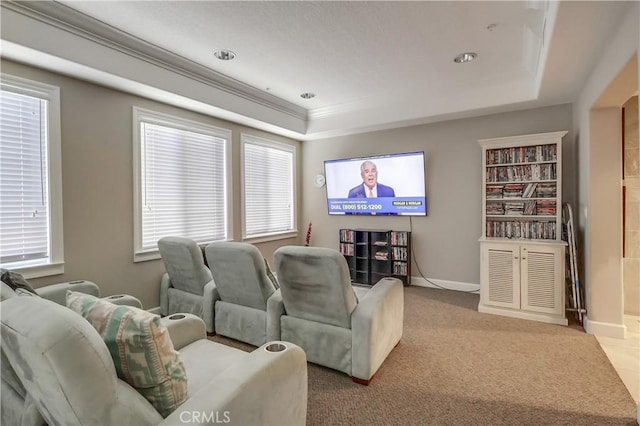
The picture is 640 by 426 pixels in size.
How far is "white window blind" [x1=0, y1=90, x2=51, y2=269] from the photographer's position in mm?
2650

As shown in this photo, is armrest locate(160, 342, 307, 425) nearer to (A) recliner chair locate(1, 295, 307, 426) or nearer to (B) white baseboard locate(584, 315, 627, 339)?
(A) recliner chair locate(1, 295, 307, 426)

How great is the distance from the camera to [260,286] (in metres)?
2.67

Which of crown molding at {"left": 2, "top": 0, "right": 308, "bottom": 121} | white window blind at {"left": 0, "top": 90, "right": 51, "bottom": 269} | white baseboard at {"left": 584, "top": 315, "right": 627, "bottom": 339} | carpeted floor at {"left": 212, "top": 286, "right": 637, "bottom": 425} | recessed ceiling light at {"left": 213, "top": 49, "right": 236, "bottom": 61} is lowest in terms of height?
carpeted floor at {"left": 212, "top": 286, "right": 637, "bottom": 425}

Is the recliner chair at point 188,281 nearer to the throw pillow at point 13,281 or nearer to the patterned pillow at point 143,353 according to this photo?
the throw pillow at point 13,281

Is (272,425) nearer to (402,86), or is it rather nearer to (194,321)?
(194,321)

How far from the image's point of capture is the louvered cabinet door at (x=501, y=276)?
3.59 m

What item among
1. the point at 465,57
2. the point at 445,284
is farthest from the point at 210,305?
the point at 465,57

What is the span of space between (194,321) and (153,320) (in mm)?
887

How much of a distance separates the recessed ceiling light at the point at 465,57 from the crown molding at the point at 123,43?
97.7 inches

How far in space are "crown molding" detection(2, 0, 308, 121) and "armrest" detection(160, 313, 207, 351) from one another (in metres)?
2.52

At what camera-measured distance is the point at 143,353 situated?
111 cm

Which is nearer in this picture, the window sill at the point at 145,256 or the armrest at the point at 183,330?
the armrest at the point at 183,330
